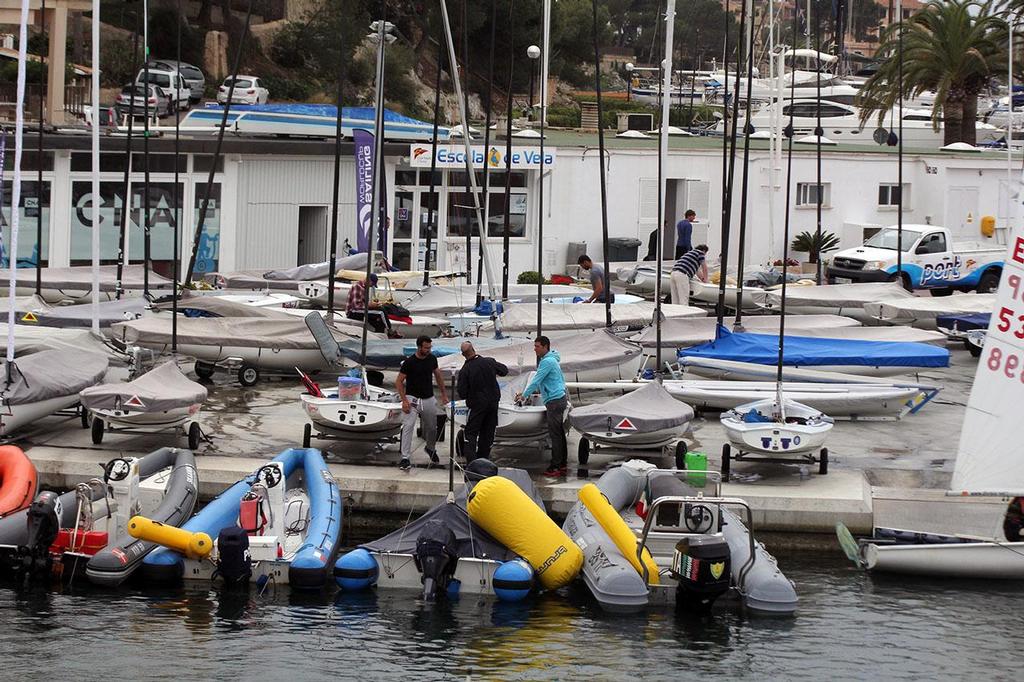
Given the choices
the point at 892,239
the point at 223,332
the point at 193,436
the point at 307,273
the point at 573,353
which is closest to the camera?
the point at 193,436

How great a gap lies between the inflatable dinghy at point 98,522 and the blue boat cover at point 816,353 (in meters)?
10.1

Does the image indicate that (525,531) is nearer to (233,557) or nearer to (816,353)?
(233,557)

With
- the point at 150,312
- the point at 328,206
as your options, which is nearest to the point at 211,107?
the point at 328,206

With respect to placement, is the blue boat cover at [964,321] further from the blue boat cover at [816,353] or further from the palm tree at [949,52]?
the palm tree at [949,52]

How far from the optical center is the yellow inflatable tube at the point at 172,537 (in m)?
15.1

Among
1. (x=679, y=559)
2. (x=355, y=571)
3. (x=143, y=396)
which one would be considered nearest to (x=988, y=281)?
(x=679, y=559)

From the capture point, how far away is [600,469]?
1867 cm

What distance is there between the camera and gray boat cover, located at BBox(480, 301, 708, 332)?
26.5 meters

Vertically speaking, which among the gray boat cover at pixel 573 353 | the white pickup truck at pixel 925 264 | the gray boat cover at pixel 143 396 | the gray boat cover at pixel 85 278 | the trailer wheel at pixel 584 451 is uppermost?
the white pickup truck at pixel 925 264

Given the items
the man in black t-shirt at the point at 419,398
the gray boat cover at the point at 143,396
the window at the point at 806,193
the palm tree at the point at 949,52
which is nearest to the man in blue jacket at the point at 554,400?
the man in black t-shirt at the point at 419,398

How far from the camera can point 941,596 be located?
15648mm

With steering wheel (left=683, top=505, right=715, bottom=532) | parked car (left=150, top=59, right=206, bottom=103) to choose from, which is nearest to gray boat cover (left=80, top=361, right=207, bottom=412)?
steering wheel (left=683, top=505, right=715, bottom=532)

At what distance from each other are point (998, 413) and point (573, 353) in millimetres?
8529

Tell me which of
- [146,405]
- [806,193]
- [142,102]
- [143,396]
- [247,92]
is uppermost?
[247,92]
